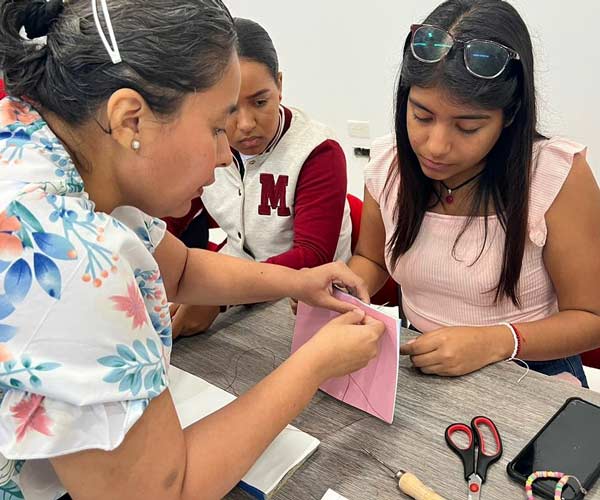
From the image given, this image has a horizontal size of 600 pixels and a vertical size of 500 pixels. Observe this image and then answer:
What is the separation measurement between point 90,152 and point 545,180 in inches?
32.5

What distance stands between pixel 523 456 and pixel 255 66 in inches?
38.3

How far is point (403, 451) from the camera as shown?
789 mm

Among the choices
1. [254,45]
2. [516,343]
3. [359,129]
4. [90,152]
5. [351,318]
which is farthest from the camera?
[359,129]

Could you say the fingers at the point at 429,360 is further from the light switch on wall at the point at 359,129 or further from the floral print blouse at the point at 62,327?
the light switch on wall at the point at 359,129

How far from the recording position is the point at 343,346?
803mm

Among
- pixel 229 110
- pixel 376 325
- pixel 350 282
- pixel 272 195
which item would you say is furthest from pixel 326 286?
pixel 272 195

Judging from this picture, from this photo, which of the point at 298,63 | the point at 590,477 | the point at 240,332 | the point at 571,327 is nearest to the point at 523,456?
the point at 590,477

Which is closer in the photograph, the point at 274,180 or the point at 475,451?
the point at 475,451

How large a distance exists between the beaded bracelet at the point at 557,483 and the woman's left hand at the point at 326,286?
362 mm

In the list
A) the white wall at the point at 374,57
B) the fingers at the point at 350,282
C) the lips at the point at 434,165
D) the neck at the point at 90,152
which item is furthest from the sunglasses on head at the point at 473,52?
the white wall at the point at 374,57

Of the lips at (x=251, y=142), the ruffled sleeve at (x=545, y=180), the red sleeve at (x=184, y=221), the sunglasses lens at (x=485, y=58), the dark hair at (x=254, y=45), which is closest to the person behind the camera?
the sunglasses lens at (x=485, y=58)

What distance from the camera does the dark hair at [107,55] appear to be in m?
0.60

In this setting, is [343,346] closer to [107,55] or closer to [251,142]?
[107,55]

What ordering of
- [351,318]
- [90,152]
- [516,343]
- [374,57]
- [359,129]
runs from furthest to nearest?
[359,129] → [374,57] → [516,343] → [351,318] → [90,152]
